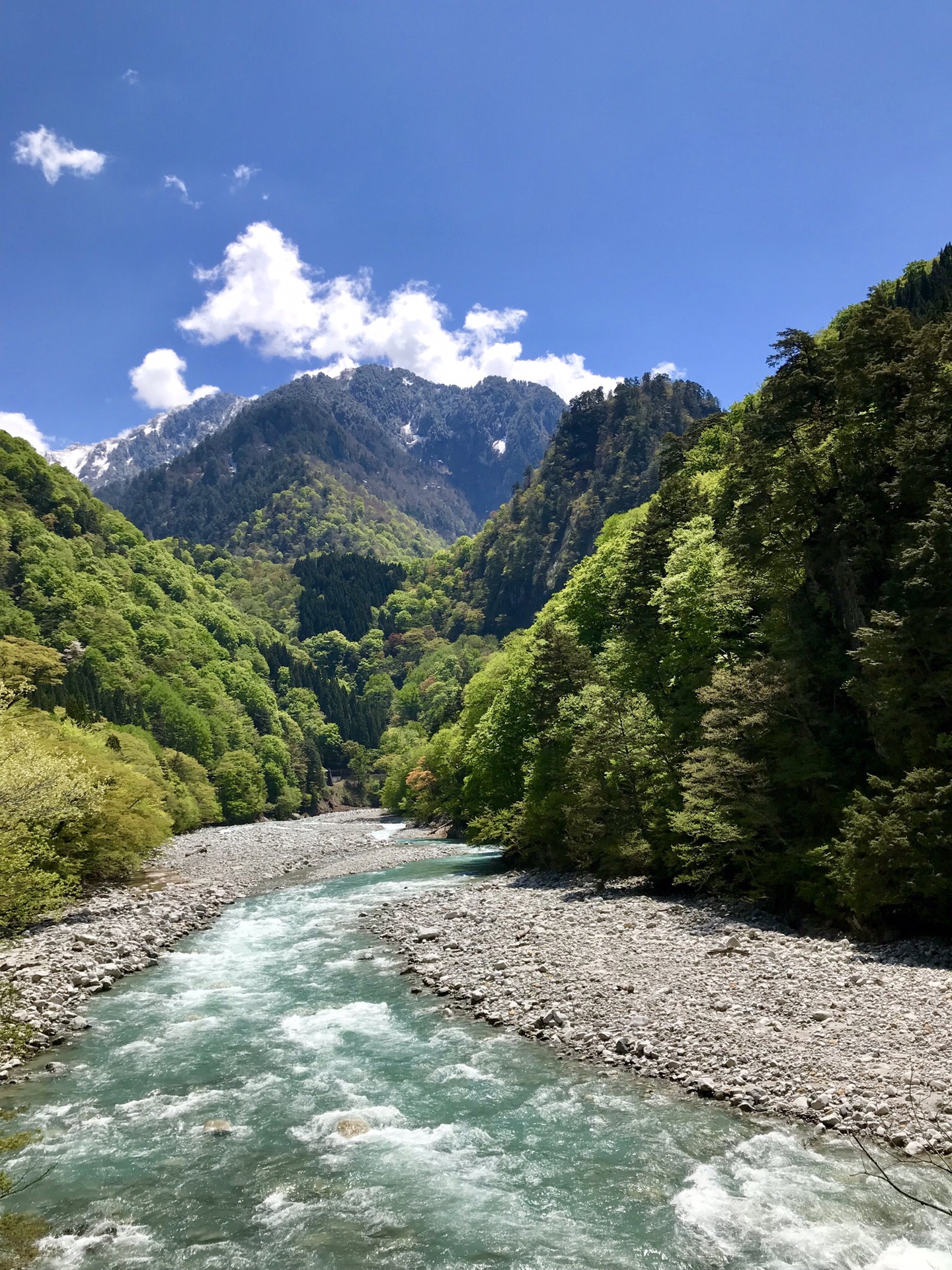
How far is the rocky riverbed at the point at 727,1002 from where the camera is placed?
15203mm

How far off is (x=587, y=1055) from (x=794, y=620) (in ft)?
67.5

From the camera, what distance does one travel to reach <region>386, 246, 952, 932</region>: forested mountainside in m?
24.0

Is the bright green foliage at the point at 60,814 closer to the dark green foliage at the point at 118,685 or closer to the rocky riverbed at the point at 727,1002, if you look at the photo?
the dark green foliage at the point at 118,685

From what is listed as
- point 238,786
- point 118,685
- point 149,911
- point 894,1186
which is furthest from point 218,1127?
point 238,786

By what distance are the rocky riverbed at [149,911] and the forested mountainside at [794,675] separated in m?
19.0

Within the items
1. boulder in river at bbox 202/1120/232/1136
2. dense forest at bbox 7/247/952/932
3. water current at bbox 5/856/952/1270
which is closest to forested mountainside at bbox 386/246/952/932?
dense forest at bbox 7/247/952/932

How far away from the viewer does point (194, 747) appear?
11369cm

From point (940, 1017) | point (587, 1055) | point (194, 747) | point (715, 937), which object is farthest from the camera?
point (194, 747)

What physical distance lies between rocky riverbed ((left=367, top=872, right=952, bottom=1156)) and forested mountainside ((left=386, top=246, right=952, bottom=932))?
304 cm

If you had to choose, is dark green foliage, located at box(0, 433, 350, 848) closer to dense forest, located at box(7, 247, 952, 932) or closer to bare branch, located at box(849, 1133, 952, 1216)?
dense forest, located at box(7, 247, 952, 932)

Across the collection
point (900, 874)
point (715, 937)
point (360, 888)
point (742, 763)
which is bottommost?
point (360, 888)

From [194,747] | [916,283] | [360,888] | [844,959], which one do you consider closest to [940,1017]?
[844,959]

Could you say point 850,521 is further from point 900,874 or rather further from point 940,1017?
point 940,1017

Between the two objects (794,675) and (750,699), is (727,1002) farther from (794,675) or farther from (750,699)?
(794,675)
